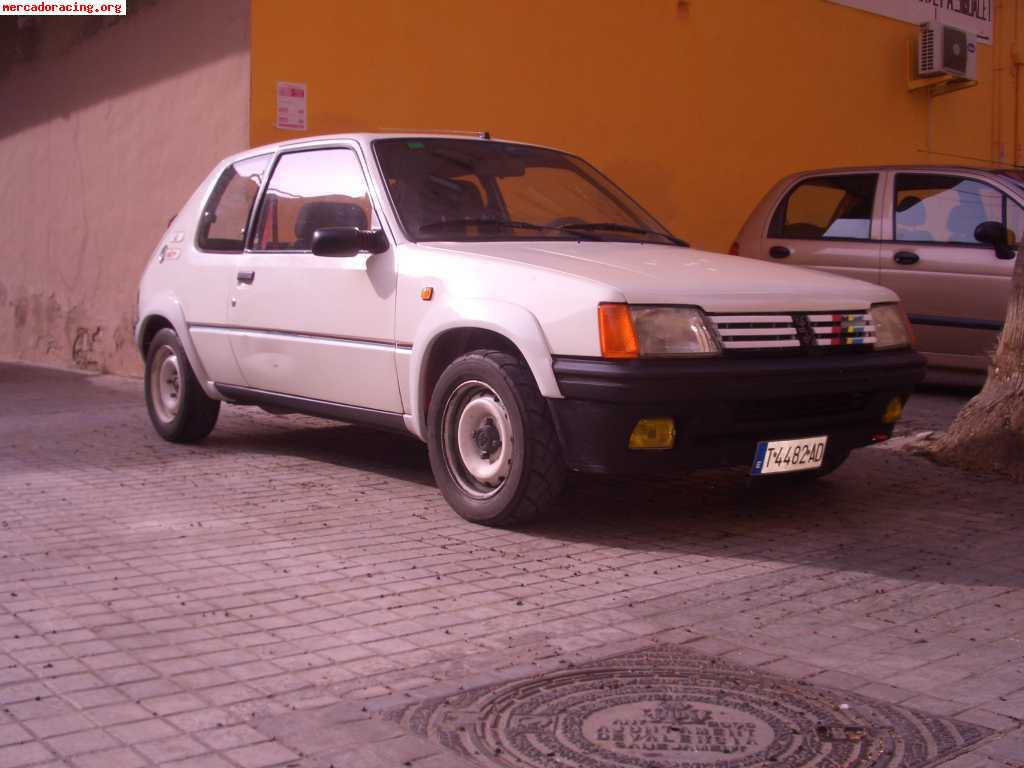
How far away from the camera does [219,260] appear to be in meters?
7.30

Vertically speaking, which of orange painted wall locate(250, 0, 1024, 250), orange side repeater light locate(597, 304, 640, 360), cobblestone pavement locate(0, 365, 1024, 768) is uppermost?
orange painted wall locate(250, 0, 1024, 250)

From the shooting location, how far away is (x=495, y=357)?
5.48 metres

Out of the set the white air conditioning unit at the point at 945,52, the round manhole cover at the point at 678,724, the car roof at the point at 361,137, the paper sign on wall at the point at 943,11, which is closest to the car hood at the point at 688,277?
the car roof at the point at 361,137

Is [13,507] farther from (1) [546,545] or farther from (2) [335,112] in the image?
(2) [335,112]

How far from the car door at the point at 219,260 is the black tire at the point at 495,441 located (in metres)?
1.84

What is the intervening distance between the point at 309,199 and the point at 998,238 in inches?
214

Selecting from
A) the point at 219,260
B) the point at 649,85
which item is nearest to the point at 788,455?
the point at 219,260

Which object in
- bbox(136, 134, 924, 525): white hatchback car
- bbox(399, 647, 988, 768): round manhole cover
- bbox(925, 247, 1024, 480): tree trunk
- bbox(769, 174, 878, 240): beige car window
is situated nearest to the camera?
bbox(399, 647, 988, 768): round manhole cover

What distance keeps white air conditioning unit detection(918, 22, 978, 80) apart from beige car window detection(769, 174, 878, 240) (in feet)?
19.2

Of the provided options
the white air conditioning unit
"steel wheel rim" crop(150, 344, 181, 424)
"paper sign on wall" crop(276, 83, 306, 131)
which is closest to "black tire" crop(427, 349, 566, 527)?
"steel wheel rim" crop(150, 344, 181, 424)

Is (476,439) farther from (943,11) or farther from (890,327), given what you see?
(943,11)

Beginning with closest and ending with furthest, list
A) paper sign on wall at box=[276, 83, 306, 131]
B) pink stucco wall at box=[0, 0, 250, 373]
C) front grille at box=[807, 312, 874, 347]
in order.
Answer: front grille at box=[807, 312, 874, 347]
paper sign on wall at box=[276, 83, 306, 131]
pink stucco wall at box=[0, 0, 250, 373]

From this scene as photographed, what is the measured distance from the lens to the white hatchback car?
515 centimetres

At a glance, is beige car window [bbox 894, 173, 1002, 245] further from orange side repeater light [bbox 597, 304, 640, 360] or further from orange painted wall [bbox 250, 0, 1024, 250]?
orange side repeater light [bbox 597, 304, 640, 360]
